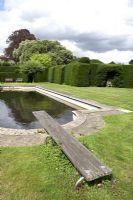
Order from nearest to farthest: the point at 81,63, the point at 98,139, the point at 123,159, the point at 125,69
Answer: the point at 123,159
the point at 98,139
the point at 125,69
the point at 81,63

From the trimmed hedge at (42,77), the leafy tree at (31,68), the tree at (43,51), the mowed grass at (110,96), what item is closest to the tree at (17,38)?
the tree at (43,51)

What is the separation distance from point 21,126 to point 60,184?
203 inches

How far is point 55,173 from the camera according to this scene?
13.1 ft

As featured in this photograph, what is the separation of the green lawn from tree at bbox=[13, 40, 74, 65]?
48.8m

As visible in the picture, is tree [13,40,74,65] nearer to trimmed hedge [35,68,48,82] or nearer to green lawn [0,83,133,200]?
trimmed hedge [35,68,48,82]

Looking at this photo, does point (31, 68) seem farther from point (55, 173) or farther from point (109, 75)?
point (55, 173)

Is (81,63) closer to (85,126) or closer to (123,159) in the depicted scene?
(85,126)

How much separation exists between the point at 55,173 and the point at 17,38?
60909mm

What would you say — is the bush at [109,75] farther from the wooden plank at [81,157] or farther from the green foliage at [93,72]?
the wooden plank at [81,157]

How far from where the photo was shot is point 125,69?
23.2m

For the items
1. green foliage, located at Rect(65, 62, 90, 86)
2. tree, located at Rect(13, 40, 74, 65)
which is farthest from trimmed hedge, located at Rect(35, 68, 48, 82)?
tree, located at Rect(13, 40, 74, 65)

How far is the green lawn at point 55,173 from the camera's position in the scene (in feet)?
11.4

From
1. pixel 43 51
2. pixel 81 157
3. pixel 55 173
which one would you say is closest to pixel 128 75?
pixel 81 157

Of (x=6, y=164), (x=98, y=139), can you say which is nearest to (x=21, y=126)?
Answer: (x=98, y=139)
